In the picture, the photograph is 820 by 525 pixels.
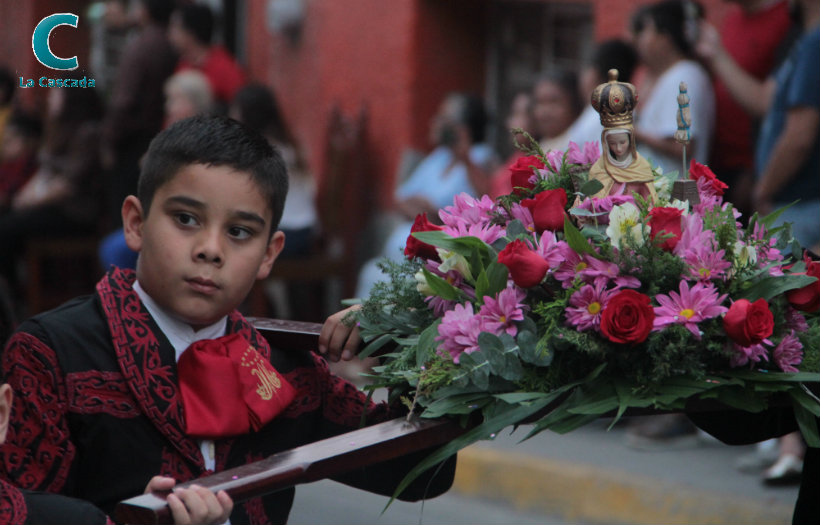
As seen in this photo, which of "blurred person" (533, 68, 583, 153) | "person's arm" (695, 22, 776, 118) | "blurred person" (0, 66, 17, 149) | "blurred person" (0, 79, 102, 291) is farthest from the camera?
"blurred person" (0, 66, 17, 149)

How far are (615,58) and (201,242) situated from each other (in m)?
3.69

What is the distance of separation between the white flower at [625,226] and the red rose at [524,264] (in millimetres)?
143

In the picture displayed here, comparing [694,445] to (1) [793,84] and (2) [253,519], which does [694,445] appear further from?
(2) [253,519]

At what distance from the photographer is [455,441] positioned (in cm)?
206

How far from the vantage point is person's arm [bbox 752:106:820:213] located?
15.6 ft

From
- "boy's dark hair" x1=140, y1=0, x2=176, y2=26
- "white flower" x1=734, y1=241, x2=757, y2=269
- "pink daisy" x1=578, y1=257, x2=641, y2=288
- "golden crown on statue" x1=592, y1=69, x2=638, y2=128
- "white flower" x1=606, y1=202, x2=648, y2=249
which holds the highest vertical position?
"boy's dark hair" x1=140, y1=0, x2=176, y2=26

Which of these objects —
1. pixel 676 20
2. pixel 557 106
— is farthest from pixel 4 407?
pixel 557 106

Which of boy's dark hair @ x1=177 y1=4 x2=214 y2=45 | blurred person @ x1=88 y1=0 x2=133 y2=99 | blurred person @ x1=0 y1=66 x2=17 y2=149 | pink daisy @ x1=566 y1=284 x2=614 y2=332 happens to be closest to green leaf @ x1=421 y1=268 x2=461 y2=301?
pink daisy @ x1=566 y1=284 x2=614 y2=332

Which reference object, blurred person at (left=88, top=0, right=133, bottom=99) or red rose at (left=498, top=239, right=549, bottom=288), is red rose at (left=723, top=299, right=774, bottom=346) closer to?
red rose at (left=498, top=239, right=549, bottom=288)

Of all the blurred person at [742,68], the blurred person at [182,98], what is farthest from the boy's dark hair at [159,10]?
the blurred person at [742,68]

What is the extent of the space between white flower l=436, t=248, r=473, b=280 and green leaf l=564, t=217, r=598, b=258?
20cm

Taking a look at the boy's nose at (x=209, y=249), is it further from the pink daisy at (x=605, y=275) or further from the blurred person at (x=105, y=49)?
the blurred person at (x=105, y=49)

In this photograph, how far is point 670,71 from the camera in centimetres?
525

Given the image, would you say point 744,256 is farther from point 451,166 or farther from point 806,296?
point 451,166
